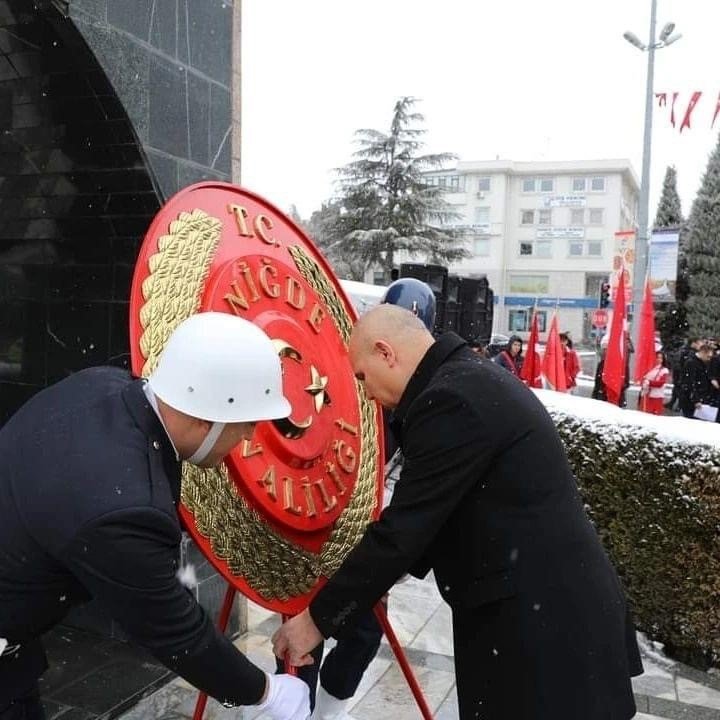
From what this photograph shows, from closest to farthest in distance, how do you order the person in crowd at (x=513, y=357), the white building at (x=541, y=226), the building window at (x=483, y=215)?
the person in crowd at (x=513, y=357), the white building at (x=541, y=226), the building window at (x=483, y=215)

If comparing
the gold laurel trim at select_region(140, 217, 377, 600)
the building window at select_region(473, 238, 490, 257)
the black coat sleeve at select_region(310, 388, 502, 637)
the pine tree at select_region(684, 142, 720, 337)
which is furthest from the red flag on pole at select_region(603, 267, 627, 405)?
the building window at select_region(473, 238, 490, 257)

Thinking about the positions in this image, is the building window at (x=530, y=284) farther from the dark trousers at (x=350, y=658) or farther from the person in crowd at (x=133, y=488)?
the person in crowd at (x=133, y=488)

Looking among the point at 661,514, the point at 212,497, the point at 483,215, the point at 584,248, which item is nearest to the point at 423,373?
the point at 212,497

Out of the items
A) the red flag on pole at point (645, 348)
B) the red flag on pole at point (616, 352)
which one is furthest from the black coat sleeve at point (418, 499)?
the red flag on pole at point (645, 348)

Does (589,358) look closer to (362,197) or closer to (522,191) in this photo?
(362,197)

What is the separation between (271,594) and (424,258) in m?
30.0

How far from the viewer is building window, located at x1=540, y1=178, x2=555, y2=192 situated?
5897 cm

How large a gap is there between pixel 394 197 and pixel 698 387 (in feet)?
67.6

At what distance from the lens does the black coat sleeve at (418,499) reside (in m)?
1.82

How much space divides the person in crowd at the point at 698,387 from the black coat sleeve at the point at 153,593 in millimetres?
10713

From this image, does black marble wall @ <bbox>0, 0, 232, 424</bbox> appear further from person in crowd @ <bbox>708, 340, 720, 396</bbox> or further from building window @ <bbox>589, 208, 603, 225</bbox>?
building window @ <bbox>589, 208, 603, 225</bbox>

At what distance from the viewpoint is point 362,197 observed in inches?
1202

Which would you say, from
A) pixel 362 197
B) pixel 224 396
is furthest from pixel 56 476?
pixel 362 197

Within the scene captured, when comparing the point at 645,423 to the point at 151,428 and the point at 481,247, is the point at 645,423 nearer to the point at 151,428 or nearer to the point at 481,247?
the point at 151,428
